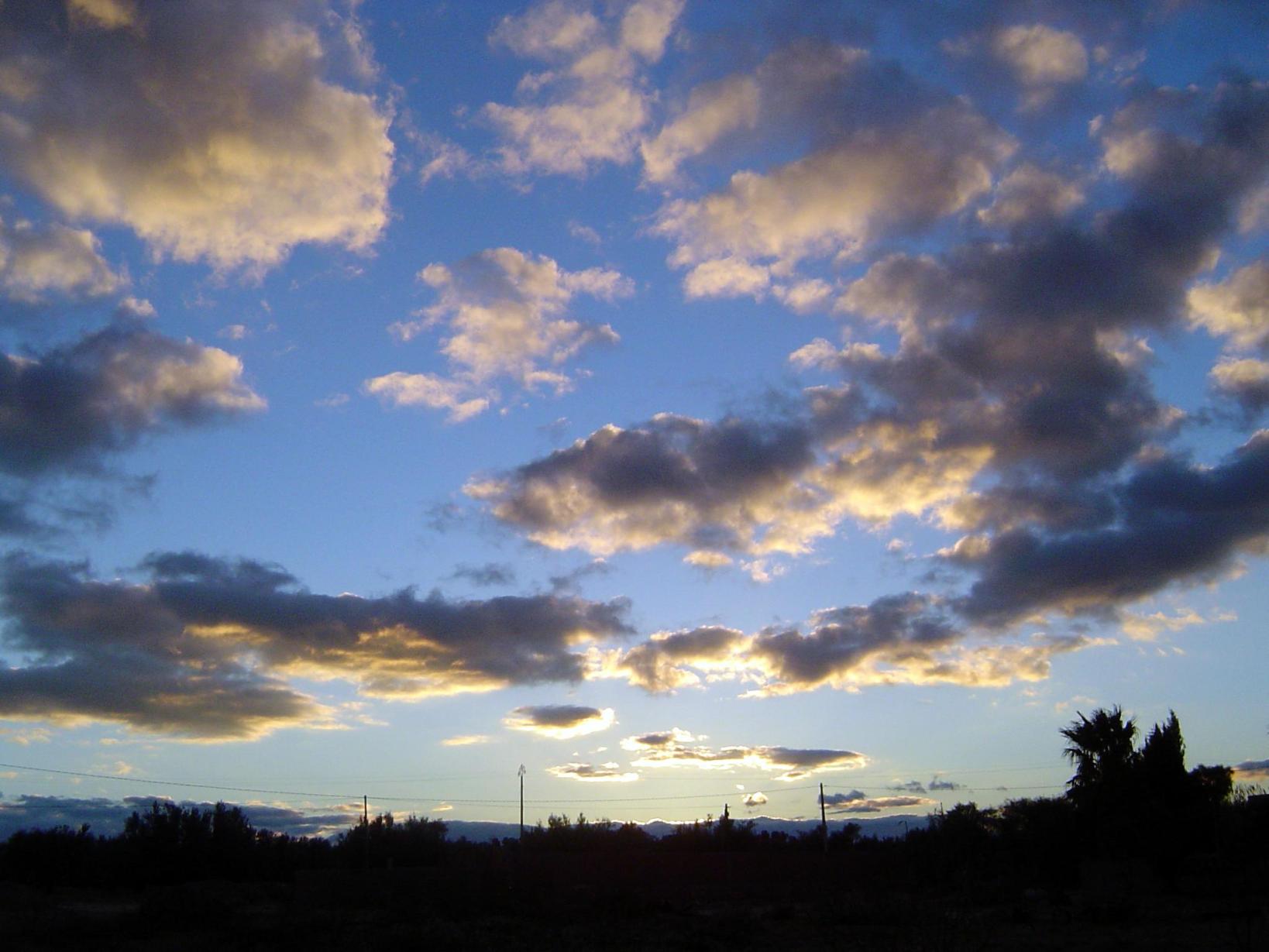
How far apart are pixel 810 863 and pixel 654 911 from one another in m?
13.0

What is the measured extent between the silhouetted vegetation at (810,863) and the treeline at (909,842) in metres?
0.09

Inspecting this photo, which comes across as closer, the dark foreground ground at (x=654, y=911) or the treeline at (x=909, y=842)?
the dark foreground ground at (x=654, y=911)

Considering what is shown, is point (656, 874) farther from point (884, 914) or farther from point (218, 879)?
point (218, 879)

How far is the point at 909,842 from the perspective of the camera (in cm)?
5866

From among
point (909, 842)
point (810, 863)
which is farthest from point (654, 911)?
point (909, 842)

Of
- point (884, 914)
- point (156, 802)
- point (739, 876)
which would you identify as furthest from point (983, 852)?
point (156, 802)

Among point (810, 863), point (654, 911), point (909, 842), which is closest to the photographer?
point (654, 911)

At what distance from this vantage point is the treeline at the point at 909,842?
114ft

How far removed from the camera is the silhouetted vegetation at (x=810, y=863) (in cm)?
3331

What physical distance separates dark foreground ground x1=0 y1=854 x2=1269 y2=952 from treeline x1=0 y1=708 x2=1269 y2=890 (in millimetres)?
1546

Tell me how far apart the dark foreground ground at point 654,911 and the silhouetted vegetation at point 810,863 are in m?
0.15

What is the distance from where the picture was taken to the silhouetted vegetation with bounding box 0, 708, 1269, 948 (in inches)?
1312

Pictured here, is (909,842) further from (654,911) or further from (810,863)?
(654,911)

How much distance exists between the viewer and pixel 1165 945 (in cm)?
2017
